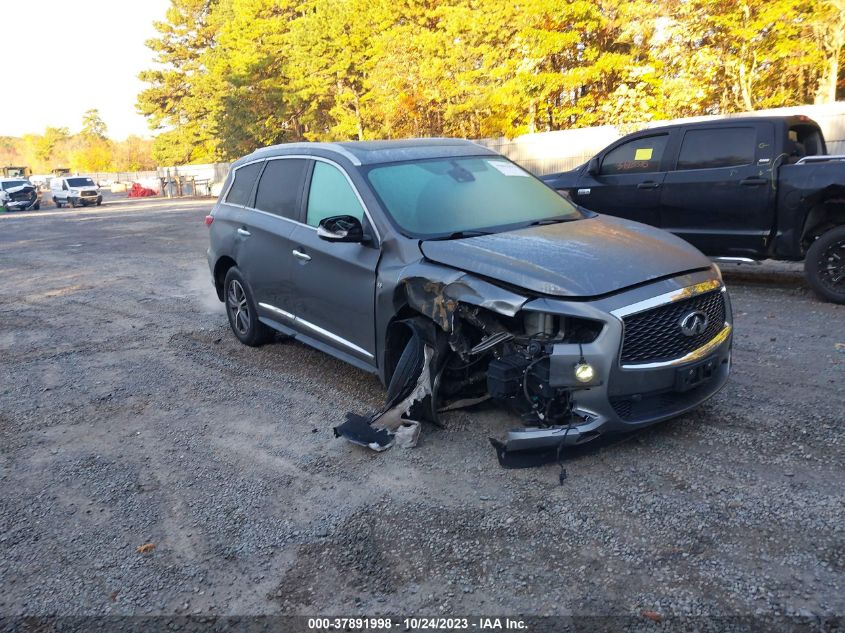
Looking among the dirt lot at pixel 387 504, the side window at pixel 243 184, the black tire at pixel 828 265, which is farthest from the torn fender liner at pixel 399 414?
the black tire at pixel 828 265

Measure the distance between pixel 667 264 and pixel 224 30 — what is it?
2111 inches

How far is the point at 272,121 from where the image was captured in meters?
44.8

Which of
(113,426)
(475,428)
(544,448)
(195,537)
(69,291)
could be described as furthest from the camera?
(69,291)

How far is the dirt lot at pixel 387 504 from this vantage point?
2855 mm

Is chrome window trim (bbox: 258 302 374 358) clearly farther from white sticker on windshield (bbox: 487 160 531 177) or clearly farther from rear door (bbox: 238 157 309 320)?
white sticker on windshield (bbox: 487 160 531 177)

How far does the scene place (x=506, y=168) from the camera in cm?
543

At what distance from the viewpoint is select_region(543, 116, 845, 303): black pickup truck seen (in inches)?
280

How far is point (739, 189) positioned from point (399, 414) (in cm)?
533

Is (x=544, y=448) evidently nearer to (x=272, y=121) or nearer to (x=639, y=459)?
(x=639, y=459)

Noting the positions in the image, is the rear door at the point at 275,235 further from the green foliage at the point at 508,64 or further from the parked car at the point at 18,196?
the parked car at the point at 18,196

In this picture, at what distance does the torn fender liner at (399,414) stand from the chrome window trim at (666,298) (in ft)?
3.92

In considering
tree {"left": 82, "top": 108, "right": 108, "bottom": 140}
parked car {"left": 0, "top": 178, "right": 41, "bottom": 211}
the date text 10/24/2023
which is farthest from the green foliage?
tree {"left": 82, "top": 108, "right": 108, "bottom": 140}

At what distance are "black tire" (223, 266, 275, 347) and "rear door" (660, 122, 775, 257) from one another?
503 centimetres

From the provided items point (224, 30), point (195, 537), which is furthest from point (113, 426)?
point (224, 30)
